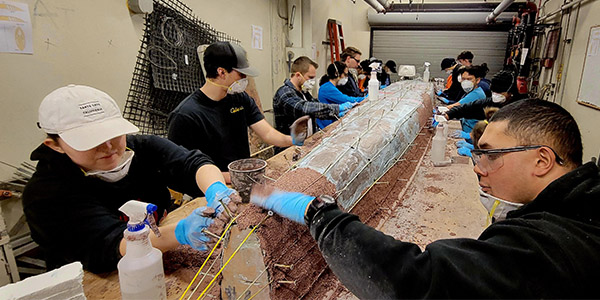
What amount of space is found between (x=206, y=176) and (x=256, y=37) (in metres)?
3.61

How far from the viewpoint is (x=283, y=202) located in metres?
1.00

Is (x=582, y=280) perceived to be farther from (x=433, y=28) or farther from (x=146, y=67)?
(x=433, y=28)

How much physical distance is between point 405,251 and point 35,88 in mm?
2366

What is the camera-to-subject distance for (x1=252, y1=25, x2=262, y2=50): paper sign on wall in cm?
455

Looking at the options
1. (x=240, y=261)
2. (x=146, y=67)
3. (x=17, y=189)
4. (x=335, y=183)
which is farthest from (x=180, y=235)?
(x=146, y=67)

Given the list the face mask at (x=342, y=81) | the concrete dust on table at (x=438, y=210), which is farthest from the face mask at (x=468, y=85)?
the concrete dust on table at (x=438, y=210)

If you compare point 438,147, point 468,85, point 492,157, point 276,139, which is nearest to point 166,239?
point 492,157

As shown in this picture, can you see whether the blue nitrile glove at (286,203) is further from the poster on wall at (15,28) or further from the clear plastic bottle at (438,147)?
the poster on wall at (15,28)

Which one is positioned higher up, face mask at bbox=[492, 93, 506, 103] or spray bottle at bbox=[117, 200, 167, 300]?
face mask at bbox=[492, 93, 506, 103]

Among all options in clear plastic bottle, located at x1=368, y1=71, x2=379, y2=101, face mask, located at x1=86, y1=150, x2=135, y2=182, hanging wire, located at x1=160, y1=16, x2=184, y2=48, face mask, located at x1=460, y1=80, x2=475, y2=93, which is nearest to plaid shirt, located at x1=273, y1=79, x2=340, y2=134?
clear plastic bottle, located at x1=368, y1=71, x2=379, y2=101

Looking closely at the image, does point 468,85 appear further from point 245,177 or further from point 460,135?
point 245,177

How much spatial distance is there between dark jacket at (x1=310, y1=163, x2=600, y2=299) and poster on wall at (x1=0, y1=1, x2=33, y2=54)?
7.16ft

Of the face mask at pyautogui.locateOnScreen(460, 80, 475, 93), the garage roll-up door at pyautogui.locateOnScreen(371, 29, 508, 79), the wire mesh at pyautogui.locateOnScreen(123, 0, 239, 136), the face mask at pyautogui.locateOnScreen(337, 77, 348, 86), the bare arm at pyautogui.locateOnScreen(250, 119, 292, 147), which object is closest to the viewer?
the bare arm at pyautogui.locateOnScreen(250, 119, 292, 147)

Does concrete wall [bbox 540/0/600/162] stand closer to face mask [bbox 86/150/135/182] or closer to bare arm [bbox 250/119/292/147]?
bare arm [bbox 250/119/292/147]
